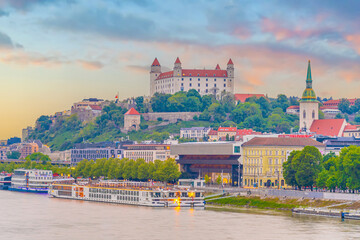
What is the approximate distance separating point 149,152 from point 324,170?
69.0 metres

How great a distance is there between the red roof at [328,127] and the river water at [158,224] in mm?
82866

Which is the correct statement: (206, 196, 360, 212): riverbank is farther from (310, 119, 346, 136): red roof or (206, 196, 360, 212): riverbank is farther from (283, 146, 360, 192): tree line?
(310, 119, 346, 136): red roof

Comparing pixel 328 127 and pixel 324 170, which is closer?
pixel 324 170

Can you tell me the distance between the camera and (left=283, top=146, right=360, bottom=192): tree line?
309 ft

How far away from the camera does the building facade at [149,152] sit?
162 metres

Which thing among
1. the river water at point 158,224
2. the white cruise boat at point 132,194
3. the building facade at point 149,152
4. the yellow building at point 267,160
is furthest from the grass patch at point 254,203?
the building facade at point 149,152

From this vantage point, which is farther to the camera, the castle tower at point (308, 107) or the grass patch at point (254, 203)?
the castle tower at point (308, 107)

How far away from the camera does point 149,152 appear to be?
165500mm

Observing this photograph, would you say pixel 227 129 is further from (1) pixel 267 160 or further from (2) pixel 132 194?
(2) pixel 132 194

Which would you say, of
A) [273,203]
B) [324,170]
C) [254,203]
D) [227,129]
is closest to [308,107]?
[227,129]

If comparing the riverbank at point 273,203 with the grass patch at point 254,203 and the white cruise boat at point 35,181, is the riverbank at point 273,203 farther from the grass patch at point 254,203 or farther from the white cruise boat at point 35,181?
the white cruise boat at point 35,181

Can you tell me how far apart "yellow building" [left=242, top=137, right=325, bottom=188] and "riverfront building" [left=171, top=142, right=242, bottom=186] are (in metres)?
2.34

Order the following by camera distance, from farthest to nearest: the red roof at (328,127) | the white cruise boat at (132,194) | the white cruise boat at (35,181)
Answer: the red roof at (328,127) → the white cruise boat at (35,181) → the white cruise boat at (132,194)

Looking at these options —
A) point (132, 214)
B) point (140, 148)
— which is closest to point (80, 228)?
point (132, 214)
